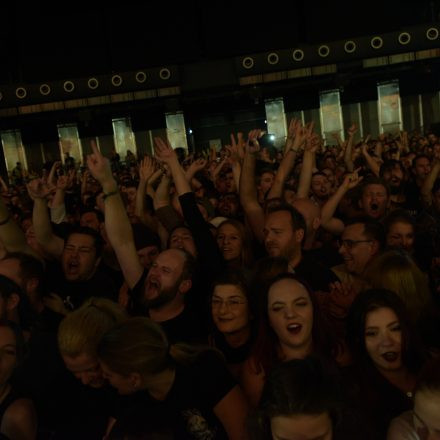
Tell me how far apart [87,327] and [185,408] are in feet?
1.48

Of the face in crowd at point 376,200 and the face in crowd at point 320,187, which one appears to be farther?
the face in crowd at point 320,187

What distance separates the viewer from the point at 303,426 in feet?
4.55

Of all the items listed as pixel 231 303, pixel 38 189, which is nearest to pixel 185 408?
pixel 231 303

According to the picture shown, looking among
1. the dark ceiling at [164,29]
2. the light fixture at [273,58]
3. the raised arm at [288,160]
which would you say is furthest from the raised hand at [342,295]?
the dark ceiling at [164,29]

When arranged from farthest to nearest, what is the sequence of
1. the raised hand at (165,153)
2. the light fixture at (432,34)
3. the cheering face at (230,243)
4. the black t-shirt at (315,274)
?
1. the light fixture at (432,34)
2. the raised hand at (165,153)
3. the cheering face at (230,243)
4. the black t-shirt at (315,274)

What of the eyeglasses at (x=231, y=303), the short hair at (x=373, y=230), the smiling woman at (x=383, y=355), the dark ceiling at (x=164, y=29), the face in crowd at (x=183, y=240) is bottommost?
the smiling woman at (x=383, y=355)

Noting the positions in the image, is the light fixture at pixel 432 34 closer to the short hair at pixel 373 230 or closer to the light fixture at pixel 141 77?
the light fixture at pixel 141 77

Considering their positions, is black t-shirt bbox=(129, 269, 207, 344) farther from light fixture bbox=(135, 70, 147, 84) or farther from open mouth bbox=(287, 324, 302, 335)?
light fixture bbox=(135, 70, 147, 84)

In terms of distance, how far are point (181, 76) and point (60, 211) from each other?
24.9ft

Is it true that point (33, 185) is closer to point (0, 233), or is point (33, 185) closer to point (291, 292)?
point (0, 233)

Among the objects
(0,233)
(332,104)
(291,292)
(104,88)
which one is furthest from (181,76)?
(291,292)

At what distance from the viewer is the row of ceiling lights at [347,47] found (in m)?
10.1

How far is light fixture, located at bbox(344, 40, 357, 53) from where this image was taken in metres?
10.5

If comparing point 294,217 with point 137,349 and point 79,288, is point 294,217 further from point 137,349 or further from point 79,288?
point 137,349
